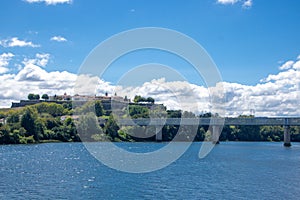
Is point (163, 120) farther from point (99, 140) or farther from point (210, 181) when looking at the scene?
point (210, 181)

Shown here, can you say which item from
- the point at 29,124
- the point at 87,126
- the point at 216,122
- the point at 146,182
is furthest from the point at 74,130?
the point at 146,182

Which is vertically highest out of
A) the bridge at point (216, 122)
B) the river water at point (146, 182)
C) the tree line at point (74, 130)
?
the bridge at point (216, 122)

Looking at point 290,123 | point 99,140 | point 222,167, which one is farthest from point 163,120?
point 222,167

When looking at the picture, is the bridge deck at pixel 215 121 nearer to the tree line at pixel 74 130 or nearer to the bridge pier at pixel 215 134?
the bridge pier at pixel 215 134

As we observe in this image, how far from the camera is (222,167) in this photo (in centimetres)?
7631

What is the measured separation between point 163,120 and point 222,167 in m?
104

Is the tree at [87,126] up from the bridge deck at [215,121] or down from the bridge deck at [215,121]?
down

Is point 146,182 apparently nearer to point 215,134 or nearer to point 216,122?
point 216,122

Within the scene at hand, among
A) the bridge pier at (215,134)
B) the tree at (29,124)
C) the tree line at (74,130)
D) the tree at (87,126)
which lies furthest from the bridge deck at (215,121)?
the tree at (29,124)

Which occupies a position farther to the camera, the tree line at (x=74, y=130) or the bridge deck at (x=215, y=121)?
the bridge deck at (x=215, y=121)

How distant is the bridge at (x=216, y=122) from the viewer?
534 ft

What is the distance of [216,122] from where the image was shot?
171250 millimetres

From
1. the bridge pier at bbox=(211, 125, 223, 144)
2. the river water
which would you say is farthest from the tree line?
the river water

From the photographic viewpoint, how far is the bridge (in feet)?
534
